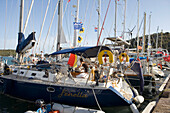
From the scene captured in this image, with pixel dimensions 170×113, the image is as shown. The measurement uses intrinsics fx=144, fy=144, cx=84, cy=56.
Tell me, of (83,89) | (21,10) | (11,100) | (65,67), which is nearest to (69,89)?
(83,89)

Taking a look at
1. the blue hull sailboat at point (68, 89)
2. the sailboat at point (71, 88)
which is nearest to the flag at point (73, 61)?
the sailboat at point (71, 88)

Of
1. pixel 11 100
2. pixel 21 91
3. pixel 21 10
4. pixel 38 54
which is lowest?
pixel 11 100

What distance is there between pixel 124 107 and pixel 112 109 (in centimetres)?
57

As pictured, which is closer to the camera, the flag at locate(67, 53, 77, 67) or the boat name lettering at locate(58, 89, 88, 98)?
the boat name lettering at locate(58, 89, 88, 98)

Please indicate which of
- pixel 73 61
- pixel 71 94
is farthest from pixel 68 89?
pixel 73 61

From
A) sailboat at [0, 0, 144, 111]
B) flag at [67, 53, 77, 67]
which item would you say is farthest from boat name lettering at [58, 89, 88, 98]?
flag at [67, 53, 77, 67]

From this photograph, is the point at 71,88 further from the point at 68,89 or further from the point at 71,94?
the point at 71,94

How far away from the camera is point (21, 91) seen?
767cm

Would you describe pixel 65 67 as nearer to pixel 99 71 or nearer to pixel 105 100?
pixel 99 71

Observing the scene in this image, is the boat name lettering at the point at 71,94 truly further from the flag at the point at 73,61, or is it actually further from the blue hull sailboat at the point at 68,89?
the flag at the point at 73,61

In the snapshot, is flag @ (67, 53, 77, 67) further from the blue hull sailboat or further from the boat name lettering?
the boat name lettering

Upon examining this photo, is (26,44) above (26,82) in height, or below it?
above

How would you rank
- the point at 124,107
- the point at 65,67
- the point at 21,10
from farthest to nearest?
the point at 21,10 → the point at 65,67 → the point at 124,107

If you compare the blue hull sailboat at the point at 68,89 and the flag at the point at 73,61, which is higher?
the flag at the point at 73,61
